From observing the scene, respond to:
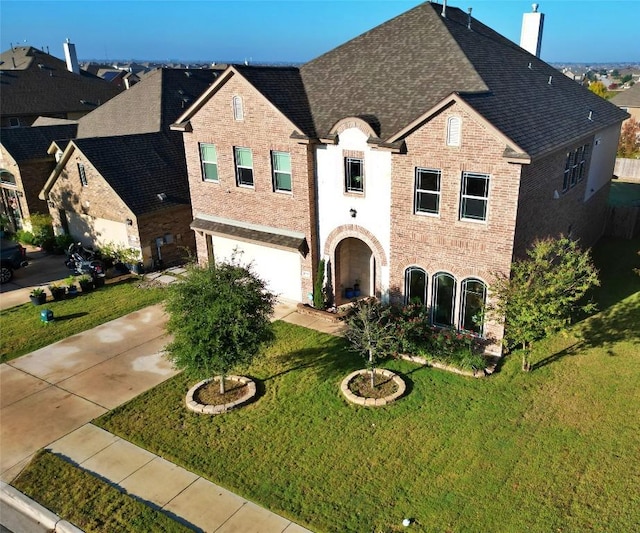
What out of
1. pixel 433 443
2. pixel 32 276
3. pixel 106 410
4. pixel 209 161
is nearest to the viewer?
pixel 433 443

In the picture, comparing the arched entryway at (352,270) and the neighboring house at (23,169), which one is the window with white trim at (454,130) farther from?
the neighboring house at (23,169)

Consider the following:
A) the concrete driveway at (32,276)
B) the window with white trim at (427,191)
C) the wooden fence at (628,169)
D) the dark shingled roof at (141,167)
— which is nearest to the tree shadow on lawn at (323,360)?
the window with white trim at (427,191)

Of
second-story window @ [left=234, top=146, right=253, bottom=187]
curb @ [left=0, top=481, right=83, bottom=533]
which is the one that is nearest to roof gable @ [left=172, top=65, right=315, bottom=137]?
second-story window @ [left=234, top=146, right=253, bottom=187]

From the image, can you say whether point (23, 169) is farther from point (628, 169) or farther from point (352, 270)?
point (628, 169)

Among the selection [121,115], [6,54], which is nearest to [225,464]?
[121,115]

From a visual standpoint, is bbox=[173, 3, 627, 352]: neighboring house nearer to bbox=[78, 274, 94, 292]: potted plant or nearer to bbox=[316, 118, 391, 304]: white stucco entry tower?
bbox=[316, 118, 391, 304]: white stucco entry tower

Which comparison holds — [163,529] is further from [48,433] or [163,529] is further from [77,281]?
[77,281]

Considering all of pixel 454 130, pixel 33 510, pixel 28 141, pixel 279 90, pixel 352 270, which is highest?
pixel 279 90

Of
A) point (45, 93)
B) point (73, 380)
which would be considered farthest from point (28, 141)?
point (45, 93)
